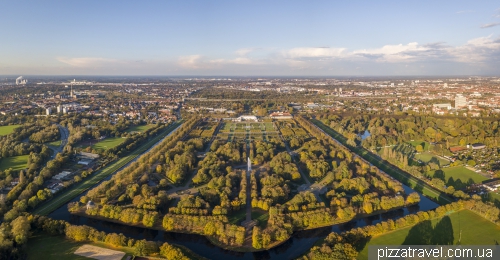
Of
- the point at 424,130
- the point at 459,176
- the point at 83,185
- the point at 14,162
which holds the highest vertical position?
the point at 424,130

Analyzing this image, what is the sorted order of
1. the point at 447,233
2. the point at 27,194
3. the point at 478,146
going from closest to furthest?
1. the point at 447,233
2. the point at 27,194
3. the point at 478,146

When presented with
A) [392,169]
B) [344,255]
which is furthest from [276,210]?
[392,169]

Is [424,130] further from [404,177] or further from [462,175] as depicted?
[404,177]

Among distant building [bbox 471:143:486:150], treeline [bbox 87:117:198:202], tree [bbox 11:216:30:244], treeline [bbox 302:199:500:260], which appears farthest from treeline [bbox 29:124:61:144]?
distant building [bbox 471:143:486:150]

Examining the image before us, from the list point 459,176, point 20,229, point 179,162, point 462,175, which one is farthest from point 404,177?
point 20,229

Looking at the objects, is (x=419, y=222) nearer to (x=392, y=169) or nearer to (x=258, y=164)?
(x=392, y=169)
